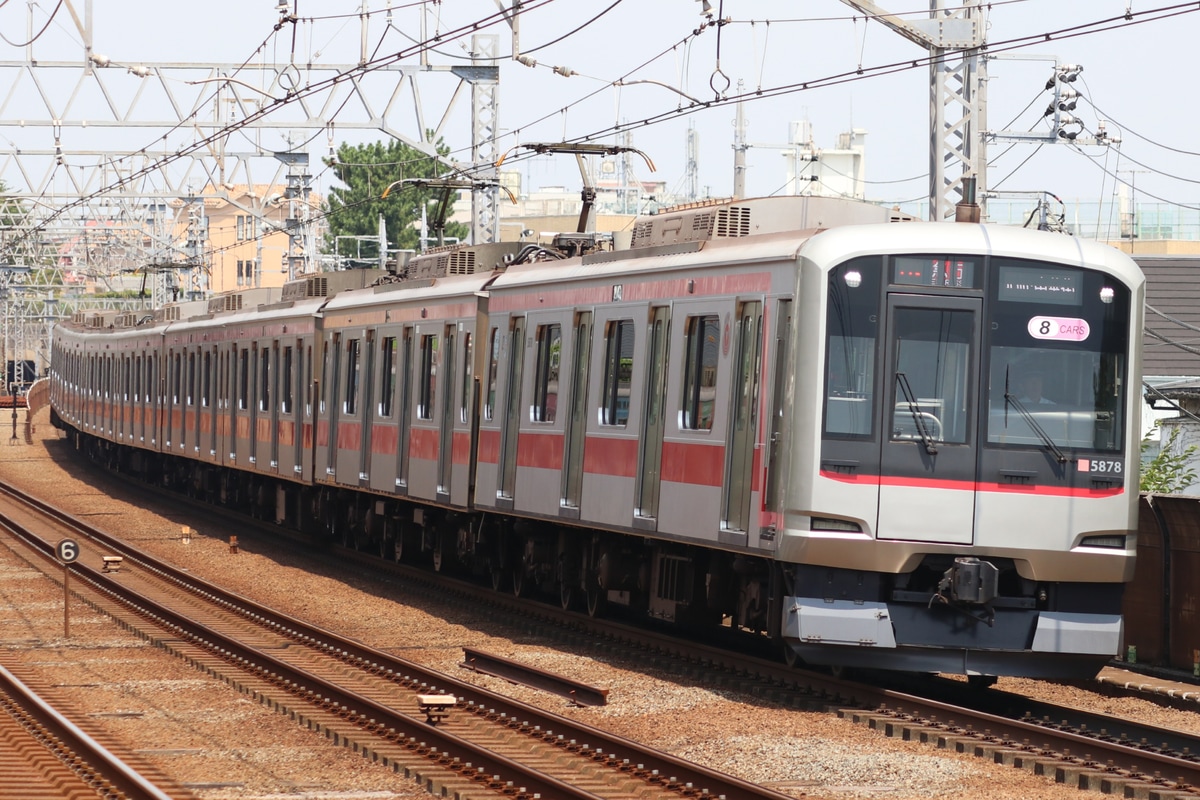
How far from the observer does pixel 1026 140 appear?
2981 cm

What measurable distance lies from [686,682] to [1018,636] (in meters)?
2.54

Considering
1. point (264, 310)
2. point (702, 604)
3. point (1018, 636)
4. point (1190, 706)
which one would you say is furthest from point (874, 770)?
point (264, 310)

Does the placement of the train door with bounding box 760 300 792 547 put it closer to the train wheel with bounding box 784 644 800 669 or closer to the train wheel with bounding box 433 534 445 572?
the train wheel with bounding box 784 644 800 669

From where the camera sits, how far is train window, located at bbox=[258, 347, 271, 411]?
27.8 m

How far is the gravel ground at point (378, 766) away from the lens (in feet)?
32.7

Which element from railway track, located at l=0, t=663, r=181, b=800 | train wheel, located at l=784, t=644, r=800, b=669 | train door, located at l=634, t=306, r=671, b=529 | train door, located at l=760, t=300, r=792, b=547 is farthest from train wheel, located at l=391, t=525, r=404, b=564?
train door, located at l=760, t=300, r=792, b=547

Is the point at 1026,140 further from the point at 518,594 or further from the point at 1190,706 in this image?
the point at 1190,706

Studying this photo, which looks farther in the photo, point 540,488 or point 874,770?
point 540,488

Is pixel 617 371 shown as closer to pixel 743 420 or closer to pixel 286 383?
pixel 743 420

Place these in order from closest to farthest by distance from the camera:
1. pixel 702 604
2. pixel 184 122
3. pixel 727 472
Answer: pixel 727 472 < pixel 702 604 < pixel 184 122

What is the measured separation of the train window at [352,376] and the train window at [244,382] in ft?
20.0

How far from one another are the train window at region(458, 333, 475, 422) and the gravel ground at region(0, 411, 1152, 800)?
199 cm

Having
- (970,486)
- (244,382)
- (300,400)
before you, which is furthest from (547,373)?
(244,382)

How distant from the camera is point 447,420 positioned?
19.4 meters
